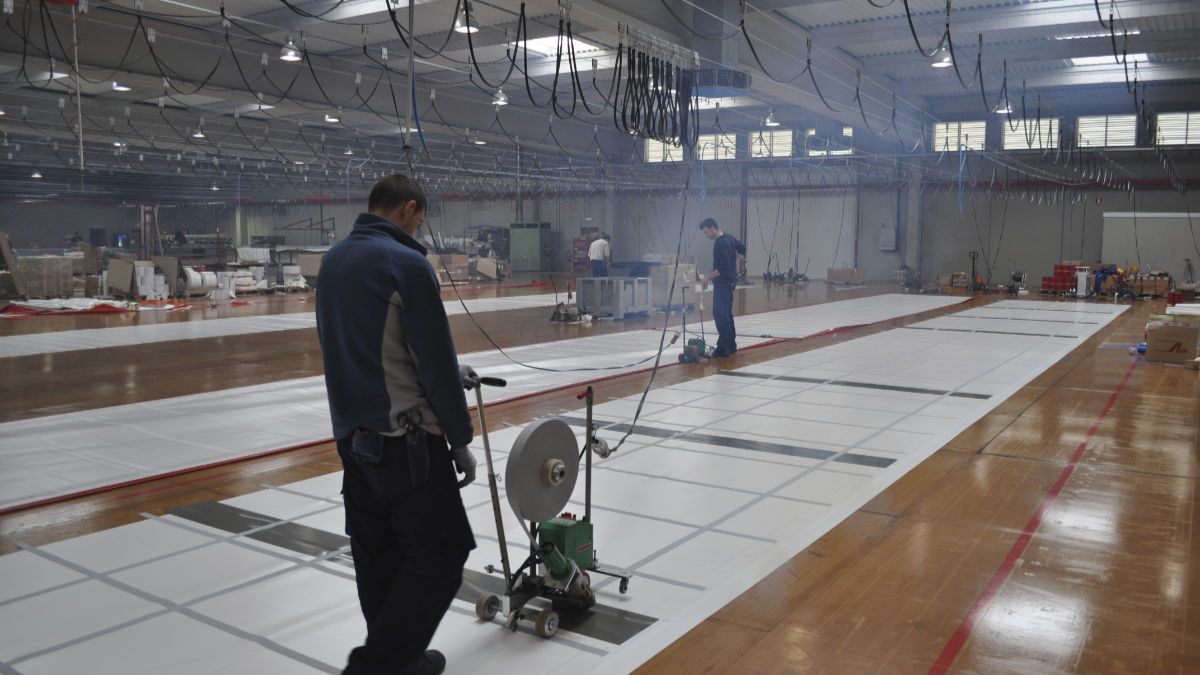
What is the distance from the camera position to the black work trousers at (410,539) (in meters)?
2.59

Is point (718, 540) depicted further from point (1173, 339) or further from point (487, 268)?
point (487, 268)

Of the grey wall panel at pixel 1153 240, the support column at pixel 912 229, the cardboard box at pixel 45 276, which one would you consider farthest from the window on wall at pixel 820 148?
the cardboard box at pixel 45 276

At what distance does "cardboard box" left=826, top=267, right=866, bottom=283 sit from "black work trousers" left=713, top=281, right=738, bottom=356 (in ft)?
57.0

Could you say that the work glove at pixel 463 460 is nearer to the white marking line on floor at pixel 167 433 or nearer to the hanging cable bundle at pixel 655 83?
the white marking line on floor at pixel 167 433

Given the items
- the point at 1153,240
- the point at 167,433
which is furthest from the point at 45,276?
the point at 1153,240

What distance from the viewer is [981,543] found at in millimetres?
4238

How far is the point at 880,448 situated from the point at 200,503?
14.4ft

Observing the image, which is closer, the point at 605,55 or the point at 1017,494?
the point at 1017,494

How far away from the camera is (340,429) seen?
2631mm

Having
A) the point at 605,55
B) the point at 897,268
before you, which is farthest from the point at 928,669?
the point at 897,268

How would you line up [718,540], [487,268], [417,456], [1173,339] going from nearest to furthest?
[417,456], [718,540], [1173,339], [487,268]

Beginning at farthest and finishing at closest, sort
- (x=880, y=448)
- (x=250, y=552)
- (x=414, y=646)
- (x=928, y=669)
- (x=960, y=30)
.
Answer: (x=960, y=30)
(x=880, y=448)
(x=250, y=552)
(x=928, y=669)
(x=414, y=646)

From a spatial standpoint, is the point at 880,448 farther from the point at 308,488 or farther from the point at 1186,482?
the point at 308,488

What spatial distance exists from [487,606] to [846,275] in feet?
81.7
